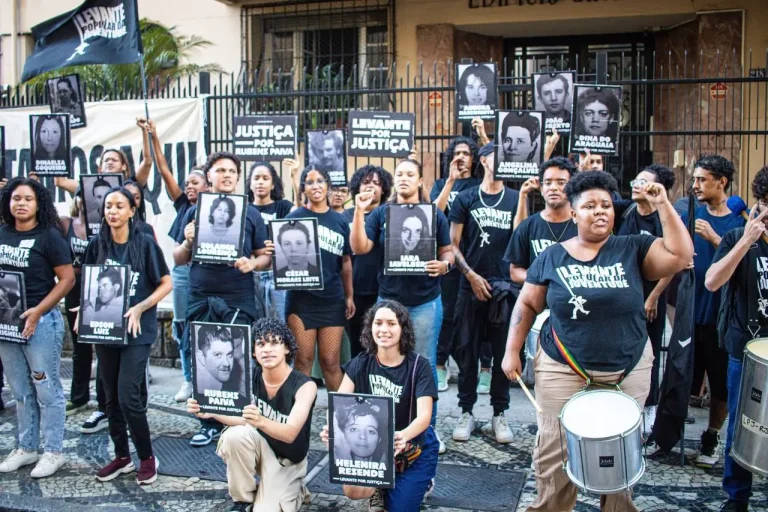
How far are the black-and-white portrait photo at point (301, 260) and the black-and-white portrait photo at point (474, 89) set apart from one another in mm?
2090

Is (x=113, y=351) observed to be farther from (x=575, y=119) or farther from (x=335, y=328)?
(x=575, y=119)

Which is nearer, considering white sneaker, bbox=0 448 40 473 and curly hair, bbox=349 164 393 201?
white sneaker, bbox=0 448 40 473

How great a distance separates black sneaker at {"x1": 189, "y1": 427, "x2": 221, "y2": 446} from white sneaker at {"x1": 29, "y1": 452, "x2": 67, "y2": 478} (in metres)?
0.91

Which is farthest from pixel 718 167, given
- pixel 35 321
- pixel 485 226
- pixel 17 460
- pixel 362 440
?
pixel 17 460

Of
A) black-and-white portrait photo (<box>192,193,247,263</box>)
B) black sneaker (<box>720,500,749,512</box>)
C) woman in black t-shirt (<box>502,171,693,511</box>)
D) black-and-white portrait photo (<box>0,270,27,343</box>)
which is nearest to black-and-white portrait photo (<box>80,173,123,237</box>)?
black-and-white portrait photo (<box>0,270,27,343</box>)

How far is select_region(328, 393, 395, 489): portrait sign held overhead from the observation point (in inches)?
172

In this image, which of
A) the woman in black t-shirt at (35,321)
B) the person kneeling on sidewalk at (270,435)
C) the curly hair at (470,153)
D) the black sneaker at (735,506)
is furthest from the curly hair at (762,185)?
the woman in black t-shirt at (35,321)

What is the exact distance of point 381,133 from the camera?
7328mm

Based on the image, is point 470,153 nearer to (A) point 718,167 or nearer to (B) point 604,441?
(A) point 718,167

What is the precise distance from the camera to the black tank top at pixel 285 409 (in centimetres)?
482

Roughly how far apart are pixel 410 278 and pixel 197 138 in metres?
3.90

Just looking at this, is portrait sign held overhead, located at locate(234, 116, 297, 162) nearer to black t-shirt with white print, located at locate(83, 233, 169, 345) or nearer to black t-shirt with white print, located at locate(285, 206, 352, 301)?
black t-shirt with white print, located at locate(285, 206, 352, 301)

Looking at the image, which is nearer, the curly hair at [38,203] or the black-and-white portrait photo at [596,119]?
the curly hair at [38,203]

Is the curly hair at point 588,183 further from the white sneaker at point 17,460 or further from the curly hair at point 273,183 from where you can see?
the white sneaker at point 17,460
